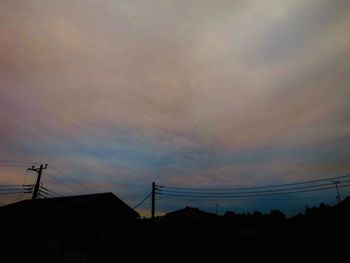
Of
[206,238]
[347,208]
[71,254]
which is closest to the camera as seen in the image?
[71,254]

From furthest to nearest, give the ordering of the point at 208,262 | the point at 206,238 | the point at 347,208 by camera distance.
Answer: the point at 206,238, the point at 208,262, the point at 347,208

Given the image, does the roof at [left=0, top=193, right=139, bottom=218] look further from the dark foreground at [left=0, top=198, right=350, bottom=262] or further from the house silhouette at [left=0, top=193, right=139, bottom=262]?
the dark foreground at [left=0, top=198, right=350, bottom=262]

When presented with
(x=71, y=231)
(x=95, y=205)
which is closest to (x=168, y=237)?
(x=95, y=205)

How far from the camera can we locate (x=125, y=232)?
2559 cm

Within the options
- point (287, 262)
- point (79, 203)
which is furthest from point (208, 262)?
point (79, 203)

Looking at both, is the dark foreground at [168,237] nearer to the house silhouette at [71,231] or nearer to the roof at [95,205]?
the house silhouette at [71,231]

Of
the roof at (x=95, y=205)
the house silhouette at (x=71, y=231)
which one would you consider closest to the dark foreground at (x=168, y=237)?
the house silhouette at (x=71, y=231)

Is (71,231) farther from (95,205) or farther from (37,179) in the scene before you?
(37,179)

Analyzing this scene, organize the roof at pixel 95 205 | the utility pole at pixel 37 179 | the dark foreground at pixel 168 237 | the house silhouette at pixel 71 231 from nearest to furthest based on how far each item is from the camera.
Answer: the house silhouette at pixel 71 231 → the dark foreground at pixel 168 237 → the roof at pixel 95 205 → the utility pole at pixel 37 179

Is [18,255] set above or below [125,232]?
below

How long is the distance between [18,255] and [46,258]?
2.03m

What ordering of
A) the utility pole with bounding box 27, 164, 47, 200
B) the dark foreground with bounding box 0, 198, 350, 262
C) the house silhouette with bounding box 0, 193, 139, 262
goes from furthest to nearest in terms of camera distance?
the utility pole with bounding box 27, 164, 47, 200, the dark foreground with bounding box 0, 198, 350, 262, the house silhouette with bounding box 0, 193, 139, 262

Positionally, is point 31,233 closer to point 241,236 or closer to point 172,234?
point 172,234

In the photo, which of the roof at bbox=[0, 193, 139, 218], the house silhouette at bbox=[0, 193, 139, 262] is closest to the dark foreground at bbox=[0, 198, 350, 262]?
the house silhouette at bbox=[0, 193, 139, 262]
